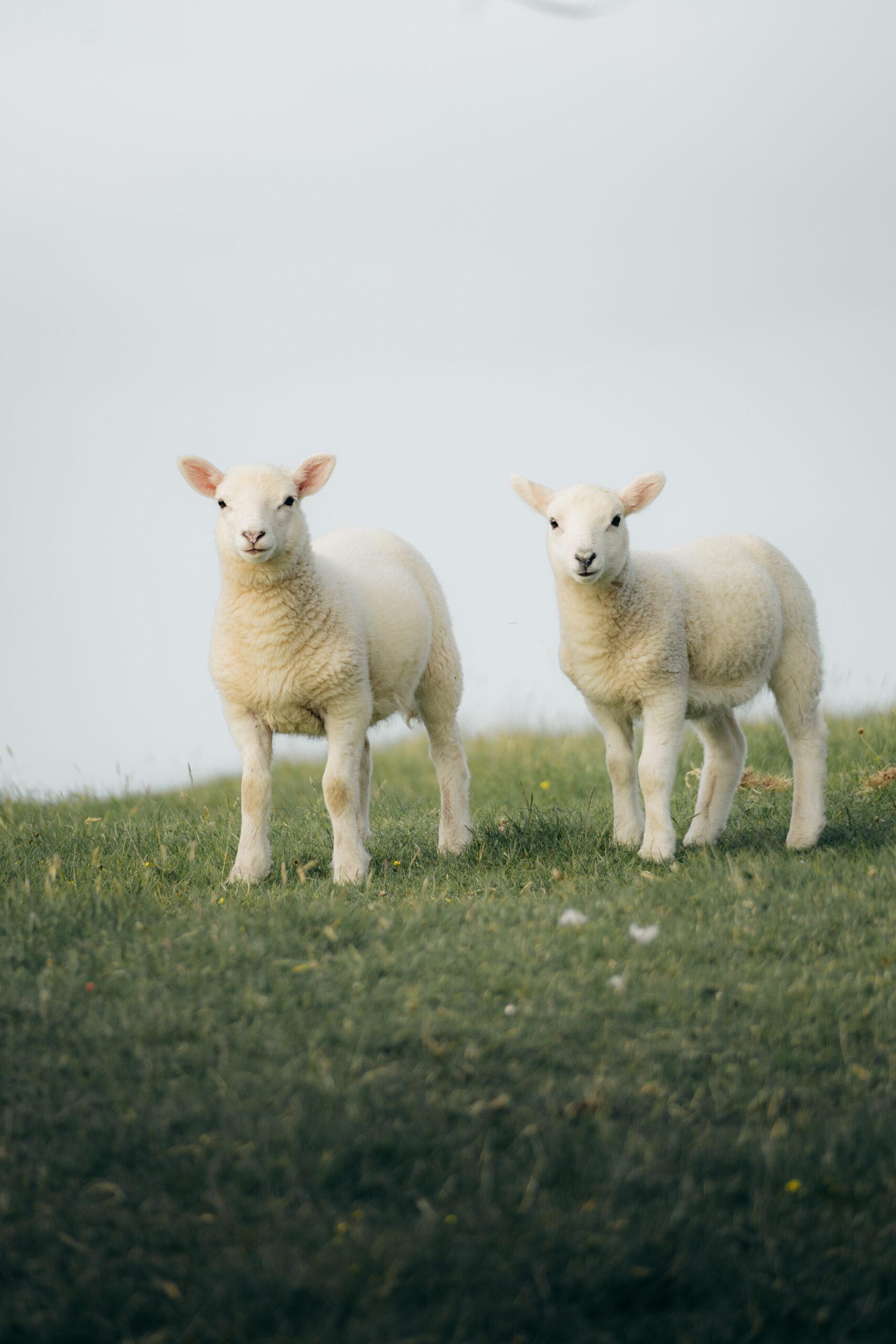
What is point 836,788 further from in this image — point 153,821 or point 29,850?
point 29,850

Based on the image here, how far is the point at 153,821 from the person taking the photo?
970 centimetres

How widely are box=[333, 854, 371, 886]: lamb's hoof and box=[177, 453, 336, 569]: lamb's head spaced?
1.76 metres

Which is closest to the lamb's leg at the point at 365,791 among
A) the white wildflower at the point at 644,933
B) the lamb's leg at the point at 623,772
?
the lamb's leg at the point at 623,772

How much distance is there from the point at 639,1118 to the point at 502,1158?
22.1 inches

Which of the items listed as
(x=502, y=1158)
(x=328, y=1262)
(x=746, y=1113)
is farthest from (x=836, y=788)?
(x=328, y=1262)

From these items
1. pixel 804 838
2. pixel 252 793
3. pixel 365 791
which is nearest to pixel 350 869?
pixel 252 793

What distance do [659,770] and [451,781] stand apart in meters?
1.78

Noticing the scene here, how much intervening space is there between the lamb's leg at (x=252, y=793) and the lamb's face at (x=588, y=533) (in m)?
2.07

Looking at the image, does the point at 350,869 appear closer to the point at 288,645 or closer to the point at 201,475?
the point at 288,645

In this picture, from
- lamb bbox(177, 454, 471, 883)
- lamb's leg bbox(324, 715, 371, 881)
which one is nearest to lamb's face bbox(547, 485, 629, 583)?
lamb bbox(177, 454, 471, 883)

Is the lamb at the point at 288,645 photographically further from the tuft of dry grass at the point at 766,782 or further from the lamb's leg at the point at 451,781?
the tuft of dry grass at the point at 766,782

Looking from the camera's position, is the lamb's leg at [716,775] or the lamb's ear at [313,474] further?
the lamb's leg at [716,775]

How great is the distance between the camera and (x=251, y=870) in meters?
7.71

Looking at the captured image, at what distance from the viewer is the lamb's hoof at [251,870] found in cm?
765
